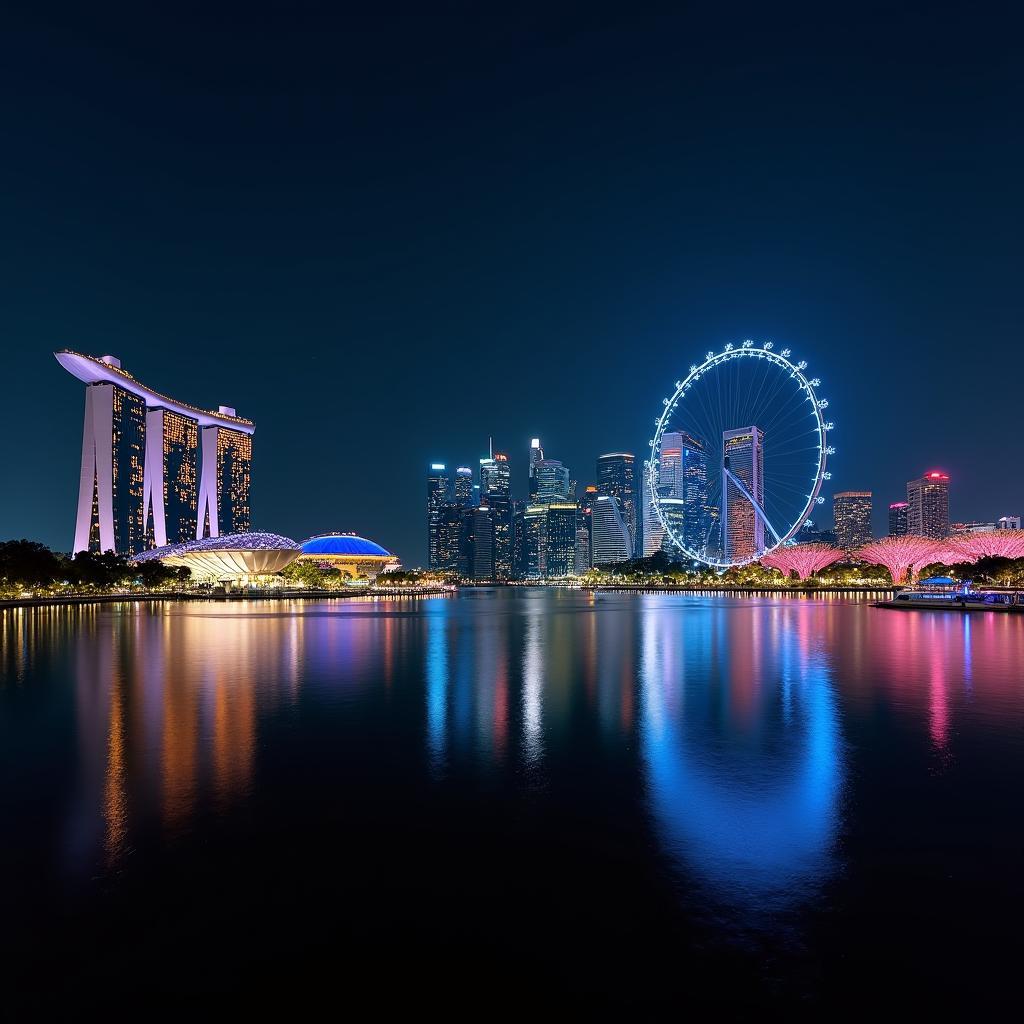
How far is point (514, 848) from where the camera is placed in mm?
7898

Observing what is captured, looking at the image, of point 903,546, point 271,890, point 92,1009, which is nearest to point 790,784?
point 271,890

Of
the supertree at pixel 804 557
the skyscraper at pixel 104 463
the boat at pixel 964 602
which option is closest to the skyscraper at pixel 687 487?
the supertree at pixel 804 557

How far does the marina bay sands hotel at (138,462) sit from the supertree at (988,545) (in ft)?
397

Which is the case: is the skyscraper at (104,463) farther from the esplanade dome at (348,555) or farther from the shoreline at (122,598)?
the esplanade dome at (348,555)

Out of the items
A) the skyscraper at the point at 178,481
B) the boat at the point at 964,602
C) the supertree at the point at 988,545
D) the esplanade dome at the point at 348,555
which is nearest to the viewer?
the boat at the point at 964,602

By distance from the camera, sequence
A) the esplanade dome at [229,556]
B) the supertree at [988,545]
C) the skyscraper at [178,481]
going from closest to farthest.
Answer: the supertree at [988,545] < the esplanade dome at [229,556] < the skyscraper at [178,481]

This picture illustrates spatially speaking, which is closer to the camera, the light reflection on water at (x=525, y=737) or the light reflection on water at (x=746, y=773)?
the light reflection on water at (x=746, y=773)

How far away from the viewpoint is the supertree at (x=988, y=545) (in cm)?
8700

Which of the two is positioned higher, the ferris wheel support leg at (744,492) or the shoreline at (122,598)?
the ferris wheel support leg at (744,492)

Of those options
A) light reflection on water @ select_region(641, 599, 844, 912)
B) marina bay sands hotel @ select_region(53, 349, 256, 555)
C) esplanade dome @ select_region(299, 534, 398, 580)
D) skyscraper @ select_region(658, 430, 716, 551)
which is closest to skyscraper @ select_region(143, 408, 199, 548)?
marina bay sands hotel @ select_region(53, 349, 256, 555)

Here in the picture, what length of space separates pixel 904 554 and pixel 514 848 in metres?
111

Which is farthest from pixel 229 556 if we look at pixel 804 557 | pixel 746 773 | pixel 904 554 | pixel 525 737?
pixel 746 773

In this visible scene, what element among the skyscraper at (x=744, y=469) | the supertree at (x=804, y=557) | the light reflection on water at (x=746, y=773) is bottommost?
the light reflection on water at (x=746, y=773)

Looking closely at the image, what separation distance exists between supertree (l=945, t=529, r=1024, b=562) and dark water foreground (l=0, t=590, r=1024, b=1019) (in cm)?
8494
